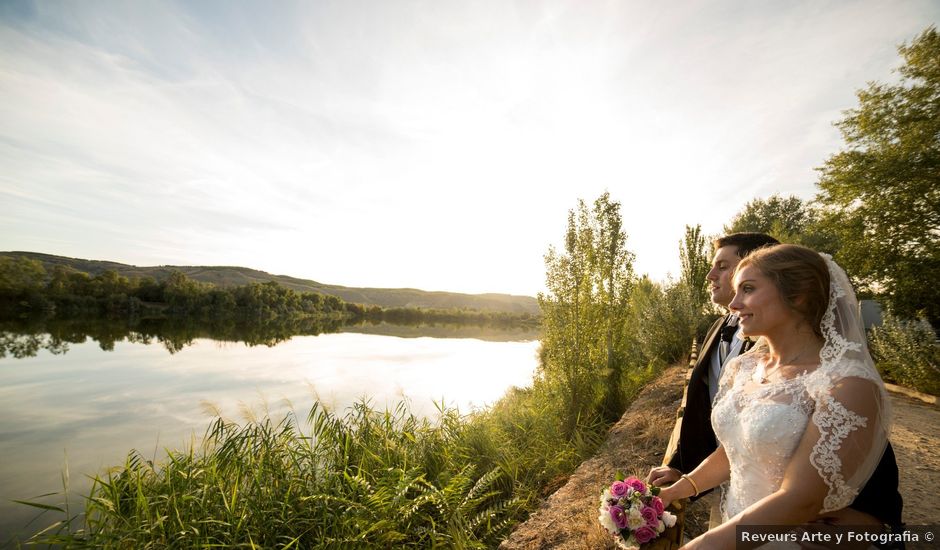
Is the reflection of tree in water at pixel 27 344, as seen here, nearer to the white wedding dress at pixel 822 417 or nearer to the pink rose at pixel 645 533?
the pink rose at pixel 645 533

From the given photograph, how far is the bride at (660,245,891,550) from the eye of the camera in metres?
1.47

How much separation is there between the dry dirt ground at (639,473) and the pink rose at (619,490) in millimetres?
1410

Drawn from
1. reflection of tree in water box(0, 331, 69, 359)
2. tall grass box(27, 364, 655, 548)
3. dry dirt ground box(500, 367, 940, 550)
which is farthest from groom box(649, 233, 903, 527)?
reflection of tree in water box(0, 331, 69, 359)

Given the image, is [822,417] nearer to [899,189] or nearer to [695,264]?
[695,264]

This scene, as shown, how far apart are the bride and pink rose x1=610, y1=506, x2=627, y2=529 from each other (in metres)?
0.37

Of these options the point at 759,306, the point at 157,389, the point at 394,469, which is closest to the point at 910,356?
Result: the point at 759,306

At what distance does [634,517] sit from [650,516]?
97 mm

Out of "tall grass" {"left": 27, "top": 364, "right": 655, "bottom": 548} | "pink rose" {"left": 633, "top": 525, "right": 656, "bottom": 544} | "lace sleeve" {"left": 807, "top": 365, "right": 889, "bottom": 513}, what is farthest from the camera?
"tall grass" {"left": 27, "top": 364, "right": 655, "bottom": 548}

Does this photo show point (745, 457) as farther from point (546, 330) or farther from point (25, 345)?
point (25, 345)

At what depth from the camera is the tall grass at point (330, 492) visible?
3.59m

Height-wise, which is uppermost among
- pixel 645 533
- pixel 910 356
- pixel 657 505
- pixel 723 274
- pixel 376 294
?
pixel 376 294

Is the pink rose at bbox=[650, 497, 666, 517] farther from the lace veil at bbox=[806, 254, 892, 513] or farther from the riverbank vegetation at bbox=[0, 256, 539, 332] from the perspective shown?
the riverbank vegetation at bbox=[0, 256, 539, 332]

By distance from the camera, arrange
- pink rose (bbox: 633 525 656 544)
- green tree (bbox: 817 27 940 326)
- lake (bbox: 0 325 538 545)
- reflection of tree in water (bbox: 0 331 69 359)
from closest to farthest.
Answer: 1. pink rose (bbox: 633 525 656 544)
2. lake (bbox: 0 325 538 545)
3. green tree (bbox: 817 27 940 326)
4. reflection of tree in water (bbox: 0 331 69 359)

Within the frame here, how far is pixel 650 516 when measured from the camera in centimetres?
196
